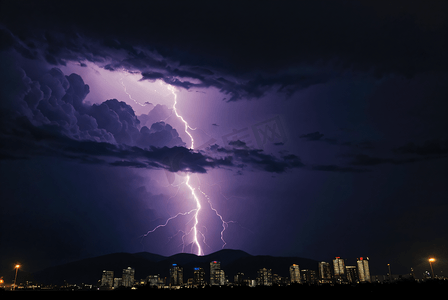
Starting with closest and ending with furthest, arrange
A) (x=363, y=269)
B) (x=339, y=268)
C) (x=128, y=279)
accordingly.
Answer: (x=363, y=269), (x=128, y=279), (x=339, y=268)

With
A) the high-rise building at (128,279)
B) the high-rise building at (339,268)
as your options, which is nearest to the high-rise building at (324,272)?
the high-rise building at (339,268)

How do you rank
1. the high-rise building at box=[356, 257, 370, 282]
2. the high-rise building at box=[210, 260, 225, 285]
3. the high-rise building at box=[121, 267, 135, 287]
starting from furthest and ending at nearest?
the high-rise building at box=[210, 260, 225, 285] → the high-rise building at box=[121, 267, 135, 287] → the high-rise building at box=[356, 257, 370, 282]

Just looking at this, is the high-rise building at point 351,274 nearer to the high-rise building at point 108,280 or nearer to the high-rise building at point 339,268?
the high-rise building at point 339,268

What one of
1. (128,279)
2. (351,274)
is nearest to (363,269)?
(351,274)

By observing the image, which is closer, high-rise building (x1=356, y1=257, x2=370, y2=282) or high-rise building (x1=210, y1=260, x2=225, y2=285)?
high-rise building (x1=356, y1=257, x2=370, y2=282)

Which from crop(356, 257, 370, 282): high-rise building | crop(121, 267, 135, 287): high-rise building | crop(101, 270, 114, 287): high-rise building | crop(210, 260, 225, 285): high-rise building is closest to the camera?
crop(356, 257, 370, 282): high-rise building

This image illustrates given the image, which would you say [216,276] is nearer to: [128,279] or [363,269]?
[128,279]

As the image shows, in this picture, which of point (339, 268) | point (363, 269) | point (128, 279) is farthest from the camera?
point (339, 268)

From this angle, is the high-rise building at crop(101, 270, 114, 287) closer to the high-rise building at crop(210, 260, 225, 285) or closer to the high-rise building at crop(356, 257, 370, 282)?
the high-rise building at crop(210, 260, 225, 285)

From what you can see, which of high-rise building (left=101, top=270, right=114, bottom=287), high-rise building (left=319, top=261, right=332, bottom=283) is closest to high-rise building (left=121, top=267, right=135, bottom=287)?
high-rise building (left=101, top=270, right=114, bottom=287)

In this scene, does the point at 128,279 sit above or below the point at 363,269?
below

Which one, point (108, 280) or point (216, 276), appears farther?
point (216, 276)
